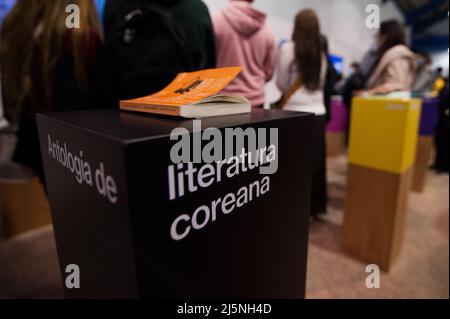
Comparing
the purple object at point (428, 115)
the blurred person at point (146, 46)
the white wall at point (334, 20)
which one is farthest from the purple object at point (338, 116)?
the blurred person at point (146, 46)

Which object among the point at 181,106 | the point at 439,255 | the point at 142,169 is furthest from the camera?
the point at 439,255

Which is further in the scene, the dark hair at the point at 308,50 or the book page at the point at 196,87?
the dark hair at the point at 308,50

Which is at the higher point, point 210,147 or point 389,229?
point 210,147

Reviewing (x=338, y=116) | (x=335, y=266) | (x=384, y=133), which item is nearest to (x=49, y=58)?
(x=384, y=133)

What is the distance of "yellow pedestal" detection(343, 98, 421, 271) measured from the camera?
50.4 inches

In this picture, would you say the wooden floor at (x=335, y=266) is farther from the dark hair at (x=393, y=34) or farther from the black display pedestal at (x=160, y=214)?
the dark hair at (x=393, y=34)

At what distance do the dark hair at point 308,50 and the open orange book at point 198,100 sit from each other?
115 centimetres

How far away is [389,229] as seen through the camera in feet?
4.49

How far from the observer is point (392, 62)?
1.69 metres

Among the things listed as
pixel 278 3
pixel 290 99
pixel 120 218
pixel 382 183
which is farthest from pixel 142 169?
pixel 278 3

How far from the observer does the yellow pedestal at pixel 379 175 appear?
1.28 meters

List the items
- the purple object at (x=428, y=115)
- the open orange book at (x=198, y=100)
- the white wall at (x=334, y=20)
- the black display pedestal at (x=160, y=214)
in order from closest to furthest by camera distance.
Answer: the black display pedestal at (x=160, y=214) < the open orange book at (x=198, y=100) < the purple object at (x=428, y=115) < the white wall at (x=334, y=20)

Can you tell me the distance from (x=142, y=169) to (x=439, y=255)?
1777 mm
